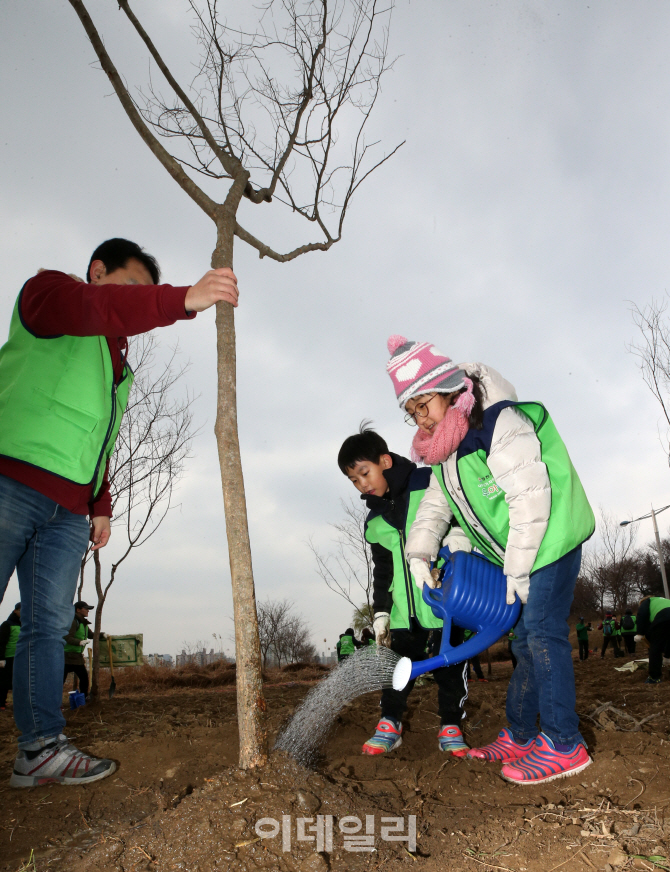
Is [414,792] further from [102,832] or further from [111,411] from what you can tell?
[111,411]

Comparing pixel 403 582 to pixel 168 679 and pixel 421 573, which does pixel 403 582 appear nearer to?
pixel 421 573

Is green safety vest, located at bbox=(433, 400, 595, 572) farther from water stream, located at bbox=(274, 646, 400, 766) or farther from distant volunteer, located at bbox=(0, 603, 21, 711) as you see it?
distant volunteer, located at bbox=(0, 603, 21, 711)

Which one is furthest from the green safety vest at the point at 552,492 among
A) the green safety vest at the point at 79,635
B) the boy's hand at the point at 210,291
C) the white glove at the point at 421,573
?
the green safety vest at the point at 79,635

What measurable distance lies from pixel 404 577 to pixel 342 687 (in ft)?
2.17

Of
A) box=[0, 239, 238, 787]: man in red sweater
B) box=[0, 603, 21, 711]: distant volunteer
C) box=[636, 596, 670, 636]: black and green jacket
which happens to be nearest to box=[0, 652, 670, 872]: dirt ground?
box=[0, 239, 238, 787]: man in red sweater

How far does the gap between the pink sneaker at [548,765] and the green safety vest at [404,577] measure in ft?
2.67

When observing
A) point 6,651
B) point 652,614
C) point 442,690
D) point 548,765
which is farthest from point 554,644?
point 6,651

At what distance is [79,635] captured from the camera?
716 centimetres

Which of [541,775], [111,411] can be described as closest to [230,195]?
[111,411]

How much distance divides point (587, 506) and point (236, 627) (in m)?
1.55

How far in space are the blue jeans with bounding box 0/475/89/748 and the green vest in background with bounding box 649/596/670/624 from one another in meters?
5.91

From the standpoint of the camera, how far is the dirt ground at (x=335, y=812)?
1505 mm

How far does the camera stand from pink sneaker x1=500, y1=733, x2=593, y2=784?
209cm

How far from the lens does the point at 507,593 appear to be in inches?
91.0
